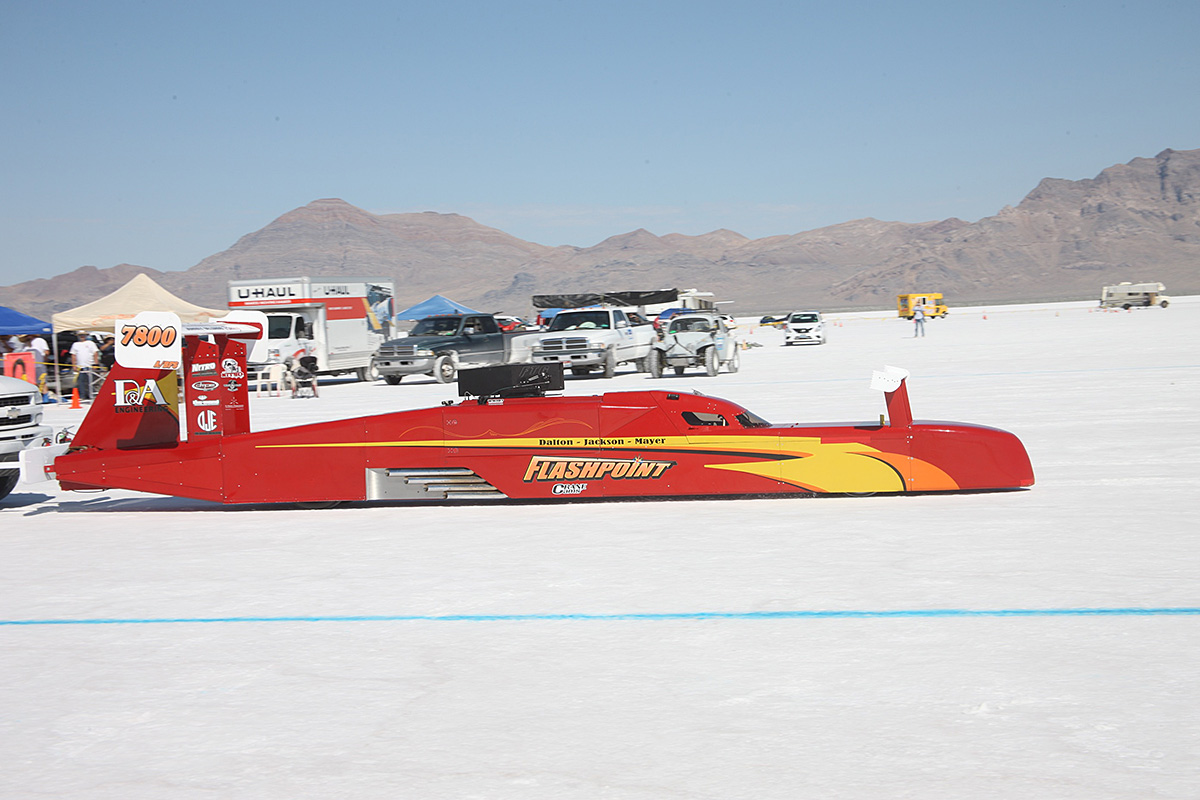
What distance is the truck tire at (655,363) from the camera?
2872 cm

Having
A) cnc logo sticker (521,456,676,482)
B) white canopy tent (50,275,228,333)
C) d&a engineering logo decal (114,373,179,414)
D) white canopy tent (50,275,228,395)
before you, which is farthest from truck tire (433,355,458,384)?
cnc logo sticker (521,456,676,482)

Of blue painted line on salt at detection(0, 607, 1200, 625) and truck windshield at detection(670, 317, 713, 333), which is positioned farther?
truck windshield at detection(670, 317, 713, 333)

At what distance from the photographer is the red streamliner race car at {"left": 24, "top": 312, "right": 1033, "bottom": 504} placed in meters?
9.30

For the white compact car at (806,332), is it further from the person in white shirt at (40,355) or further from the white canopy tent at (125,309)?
the person in white shirt at (40,355)

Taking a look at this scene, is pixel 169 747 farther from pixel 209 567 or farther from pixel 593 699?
pixel 209 567

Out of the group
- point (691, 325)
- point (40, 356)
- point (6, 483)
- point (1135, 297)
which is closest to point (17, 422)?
point (6, 483)

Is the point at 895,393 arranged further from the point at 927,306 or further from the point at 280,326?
the point at 927,306

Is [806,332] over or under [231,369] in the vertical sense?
over

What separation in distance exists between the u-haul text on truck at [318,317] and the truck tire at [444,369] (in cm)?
298

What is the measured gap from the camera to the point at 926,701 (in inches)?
182

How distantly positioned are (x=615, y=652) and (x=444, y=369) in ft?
79.7

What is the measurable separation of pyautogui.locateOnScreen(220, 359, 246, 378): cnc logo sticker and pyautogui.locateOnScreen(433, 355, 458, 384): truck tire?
60.8 feet

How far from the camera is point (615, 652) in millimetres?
5402

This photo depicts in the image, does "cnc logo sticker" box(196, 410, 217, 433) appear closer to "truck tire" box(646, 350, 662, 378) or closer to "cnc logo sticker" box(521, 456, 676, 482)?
"cnc logo sticker" box(521, 456, 676, 482)
